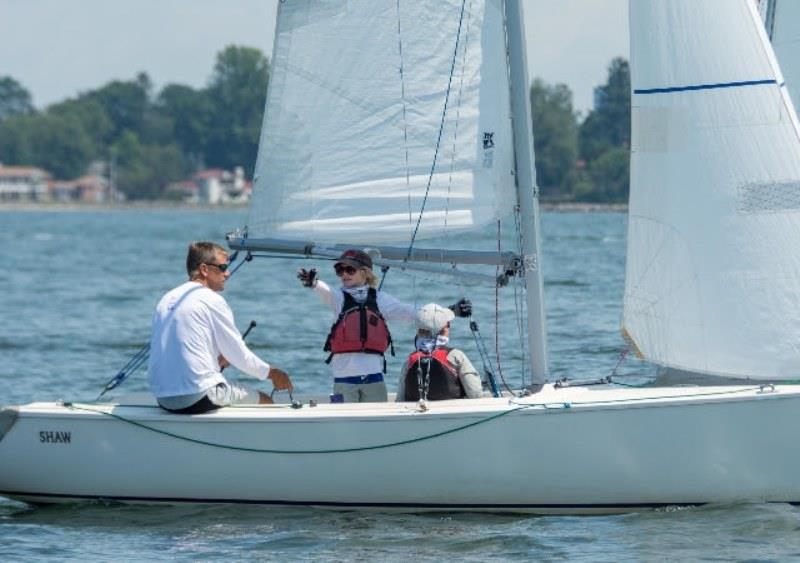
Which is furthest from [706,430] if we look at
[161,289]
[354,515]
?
[161,289]

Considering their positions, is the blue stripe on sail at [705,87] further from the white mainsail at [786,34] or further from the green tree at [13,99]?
the green tree at [13,99]

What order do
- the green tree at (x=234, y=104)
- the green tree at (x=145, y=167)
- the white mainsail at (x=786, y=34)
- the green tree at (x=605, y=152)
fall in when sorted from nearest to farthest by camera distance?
1. the white mainsail at (x=786, y=34)
2. the green tree at (x=605, y=152)
3. the green tree at (x=234, y=104)
4. the green tree at (x=145, y=167)

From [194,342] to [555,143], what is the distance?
275 ft

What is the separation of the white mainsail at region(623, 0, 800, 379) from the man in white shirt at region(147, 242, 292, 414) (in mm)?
2177

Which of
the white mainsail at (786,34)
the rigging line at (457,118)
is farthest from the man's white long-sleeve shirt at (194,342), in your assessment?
the white mainsail at (786,34)

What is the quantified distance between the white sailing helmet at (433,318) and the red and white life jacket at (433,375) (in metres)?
0.14

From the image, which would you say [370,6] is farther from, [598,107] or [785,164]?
[598,107]

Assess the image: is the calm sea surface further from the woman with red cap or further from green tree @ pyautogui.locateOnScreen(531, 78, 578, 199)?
green tree @ pyautogui.locateOnScreen(531, 78, 578, 199)

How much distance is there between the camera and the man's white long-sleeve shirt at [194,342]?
416 inches

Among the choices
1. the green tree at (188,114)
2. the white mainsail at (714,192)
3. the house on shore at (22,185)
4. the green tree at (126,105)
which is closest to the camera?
the white mainsail at (714,192)

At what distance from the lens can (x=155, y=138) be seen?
15500cm

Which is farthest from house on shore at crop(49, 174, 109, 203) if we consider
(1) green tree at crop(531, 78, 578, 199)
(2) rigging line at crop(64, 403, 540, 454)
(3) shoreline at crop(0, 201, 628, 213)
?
(2) rigging line at crop(64, 403, 540, 454)

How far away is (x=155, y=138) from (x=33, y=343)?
134 meters

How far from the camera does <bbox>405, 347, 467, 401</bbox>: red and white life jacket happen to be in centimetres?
1084
